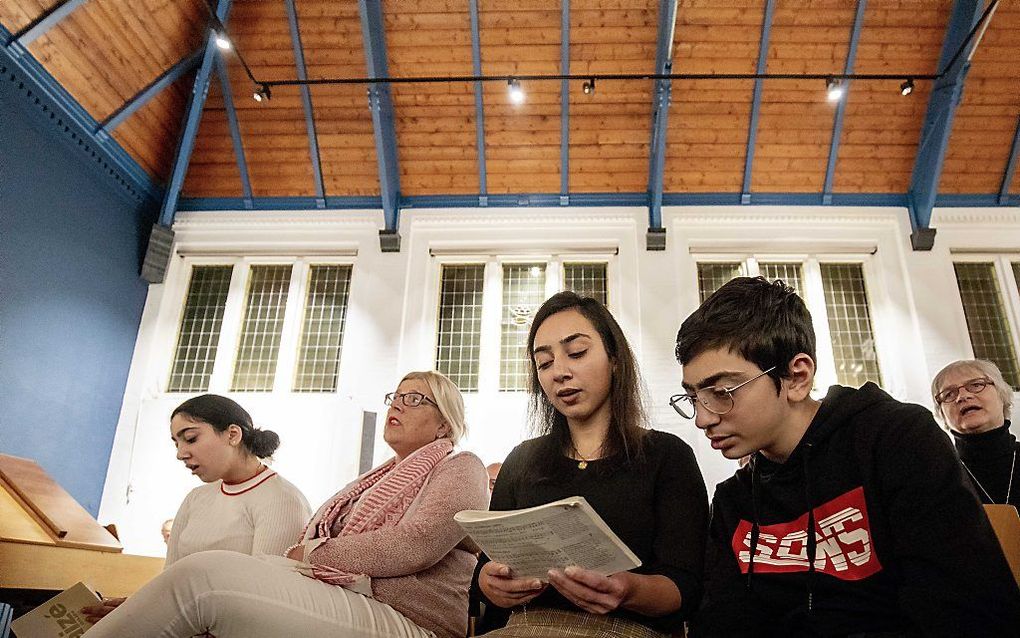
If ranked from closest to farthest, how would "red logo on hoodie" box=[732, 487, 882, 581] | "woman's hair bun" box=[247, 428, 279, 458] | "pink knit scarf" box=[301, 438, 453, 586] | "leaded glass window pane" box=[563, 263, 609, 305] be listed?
1. "red logo on hoodie" box=[732, 487, 882, 581]
2. "pink knit scarf" box=[301, 438, 453, 586]
3. "woman's hair bun" box=[247, 428, 279, 458]
4. "leaded glass window pane" box=[563, 263, 609, 305]

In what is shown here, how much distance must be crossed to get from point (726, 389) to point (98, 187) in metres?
6.88

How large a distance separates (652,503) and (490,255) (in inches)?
227

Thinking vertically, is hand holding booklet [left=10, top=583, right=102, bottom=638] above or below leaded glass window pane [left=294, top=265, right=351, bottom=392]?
below

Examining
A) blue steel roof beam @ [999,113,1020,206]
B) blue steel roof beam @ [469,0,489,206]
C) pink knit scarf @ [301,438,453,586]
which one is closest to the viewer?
pink knit scarf @ [301,438,453,586]

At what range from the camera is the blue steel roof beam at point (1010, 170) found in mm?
6605

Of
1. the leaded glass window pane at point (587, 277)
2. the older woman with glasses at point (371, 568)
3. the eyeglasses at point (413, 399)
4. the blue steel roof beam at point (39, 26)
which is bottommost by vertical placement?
the older woman with glasses at point (371, 568)

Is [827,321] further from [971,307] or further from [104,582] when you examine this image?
[104,582]

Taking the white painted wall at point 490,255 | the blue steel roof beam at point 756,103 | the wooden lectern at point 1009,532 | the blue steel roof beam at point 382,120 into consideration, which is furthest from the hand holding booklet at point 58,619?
the blue steel roof beam at point 756,103

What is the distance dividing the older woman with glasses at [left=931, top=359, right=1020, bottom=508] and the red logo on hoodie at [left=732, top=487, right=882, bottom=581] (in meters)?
2.09

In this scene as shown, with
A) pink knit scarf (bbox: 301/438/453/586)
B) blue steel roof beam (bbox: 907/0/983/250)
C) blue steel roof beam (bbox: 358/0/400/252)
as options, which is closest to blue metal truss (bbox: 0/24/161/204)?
blue steel roof beam (bbox: 358/0/400/252)

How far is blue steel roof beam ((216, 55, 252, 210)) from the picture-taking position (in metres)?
6.77

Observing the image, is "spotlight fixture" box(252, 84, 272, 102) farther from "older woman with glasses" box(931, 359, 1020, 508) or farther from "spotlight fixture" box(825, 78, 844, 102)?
"older woman with glasses" box(931, 359, 1020, 508)

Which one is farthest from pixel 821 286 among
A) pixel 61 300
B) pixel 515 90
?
pixel 61 300

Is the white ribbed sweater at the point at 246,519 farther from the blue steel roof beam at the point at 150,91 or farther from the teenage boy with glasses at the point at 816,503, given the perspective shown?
the blue steel roof beam at the point at 150,91
